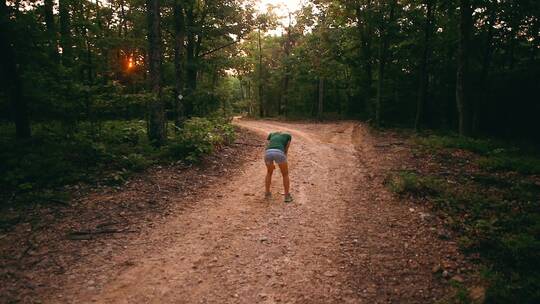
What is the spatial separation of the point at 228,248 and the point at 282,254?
3.42ft

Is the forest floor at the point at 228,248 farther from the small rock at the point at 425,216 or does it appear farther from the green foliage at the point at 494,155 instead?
the green foliage at the point at 494,155

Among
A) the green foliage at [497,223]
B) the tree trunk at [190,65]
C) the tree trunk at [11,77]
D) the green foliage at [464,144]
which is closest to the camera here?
the green foliage at [497,223]

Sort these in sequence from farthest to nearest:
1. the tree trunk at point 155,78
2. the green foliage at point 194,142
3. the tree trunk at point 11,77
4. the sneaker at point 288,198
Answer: the green foliage at point 194,142 → the tree trunk at point 155,78 → the tree trunk at point 11,77 → the sneaker at point 288,198

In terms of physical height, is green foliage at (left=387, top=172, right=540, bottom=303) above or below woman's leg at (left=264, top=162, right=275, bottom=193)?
below

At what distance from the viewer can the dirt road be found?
4.72 meters

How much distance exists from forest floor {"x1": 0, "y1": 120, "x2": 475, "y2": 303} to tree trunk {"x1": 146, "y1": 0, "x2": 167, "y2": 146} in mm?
2746

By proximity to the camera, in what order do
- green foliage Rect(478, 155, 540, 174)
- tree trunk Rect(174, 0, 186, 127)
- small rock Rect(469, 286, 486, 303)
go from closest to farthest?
1. small rock Rect(469, 286, 486, 303)
2. green foliage Rect(478, 155, 540, 174)
3. tree trunk Rect(174, 0, 186, 127)

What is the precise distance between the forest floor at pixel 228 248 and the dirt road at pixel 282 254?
0.02 metres

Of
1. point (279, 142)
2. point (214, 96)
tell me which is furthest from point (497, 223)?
point (214, 96)

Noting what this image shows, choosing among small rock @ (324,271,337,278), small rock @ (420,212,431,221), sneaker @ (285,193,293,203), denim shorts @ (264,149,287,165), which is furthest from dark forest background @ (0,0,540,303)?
denim shorts @ (264,149,287,165)

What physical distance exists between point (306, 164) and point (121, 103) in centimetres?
699

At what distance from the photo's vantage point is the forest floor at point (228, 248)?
4.75 m

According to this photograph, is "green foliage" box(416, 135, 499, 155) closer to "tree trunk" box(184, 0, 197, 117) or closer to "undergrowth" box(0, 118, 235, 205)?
"undergrowth" box(0, 118, 235, 205)

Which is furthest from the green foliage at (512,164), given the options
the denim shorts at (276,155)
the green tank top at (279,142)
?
the denim shorts at (276,155)
